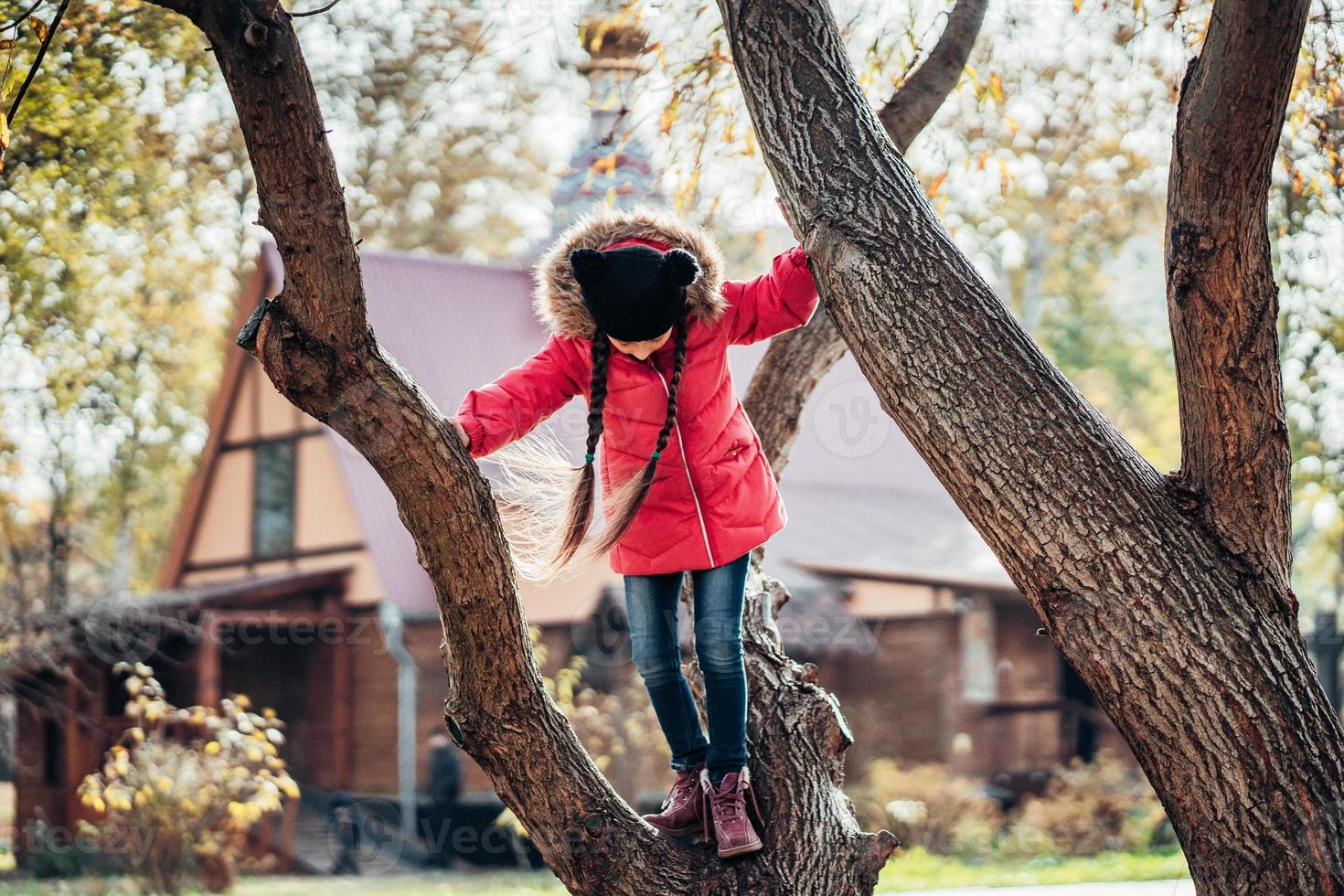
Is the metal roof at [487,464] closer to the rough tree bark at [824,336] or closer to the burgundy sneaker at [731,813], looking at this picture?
the rough tree bark at [824,336]

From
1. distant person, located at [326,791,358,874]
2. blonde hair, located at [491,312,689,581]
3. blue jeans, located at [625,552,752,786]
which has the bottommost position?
distant person, located at [326,791,358,874]

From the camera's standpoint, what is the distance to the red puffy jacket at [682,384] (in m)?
3.58

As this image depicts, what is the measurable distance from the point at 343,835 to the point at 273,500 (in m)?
3.76

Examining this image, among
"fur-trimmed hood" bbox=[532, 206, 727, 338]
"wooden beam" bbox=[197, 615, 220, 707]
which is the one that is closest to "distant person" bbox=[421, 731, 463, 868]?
"wooden beam" bbox=[197, 615, 220, 707]

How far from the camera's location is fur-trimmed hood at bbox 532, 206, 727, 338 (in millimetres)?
3559

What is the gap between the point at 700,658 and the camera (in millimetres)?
3652

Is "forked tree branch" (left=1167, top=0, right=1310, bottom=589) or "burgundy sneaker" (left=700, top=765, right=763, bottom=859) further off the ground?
"forked tree branch" (left=1167, top=0, right=1310, bottom=589)

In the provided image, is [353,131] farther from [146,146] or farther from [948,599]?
[948,599]

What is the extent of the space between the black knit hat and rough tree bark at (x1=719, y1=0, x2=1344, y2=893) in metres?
→ 0.36

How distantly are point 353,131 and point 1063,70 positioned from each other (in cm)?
1024

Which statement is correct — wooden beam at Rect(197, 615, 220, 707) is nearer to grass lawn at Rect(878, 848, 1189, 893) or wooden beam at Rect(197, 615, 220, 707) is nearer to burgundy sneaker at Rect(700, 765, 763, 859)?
grass lawn at Rect(878, 848, 1189, 893)

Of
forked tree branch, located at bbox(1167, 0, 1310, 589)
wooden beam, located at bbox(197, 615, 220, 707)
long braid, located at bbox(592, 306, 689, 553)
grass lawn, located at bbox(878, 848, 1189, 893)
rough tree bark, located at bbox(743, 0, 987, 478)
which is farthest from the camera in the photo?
wooden beam, located at bbox(197, 615, 220, 707)

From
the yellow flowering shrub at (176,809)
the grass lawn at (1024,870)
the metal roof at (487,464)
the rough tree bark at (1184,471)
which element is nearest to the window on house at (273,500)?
the metal roof at (487,464)

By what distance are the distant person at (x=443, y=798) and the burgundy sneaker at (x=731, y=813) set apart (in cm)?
920
